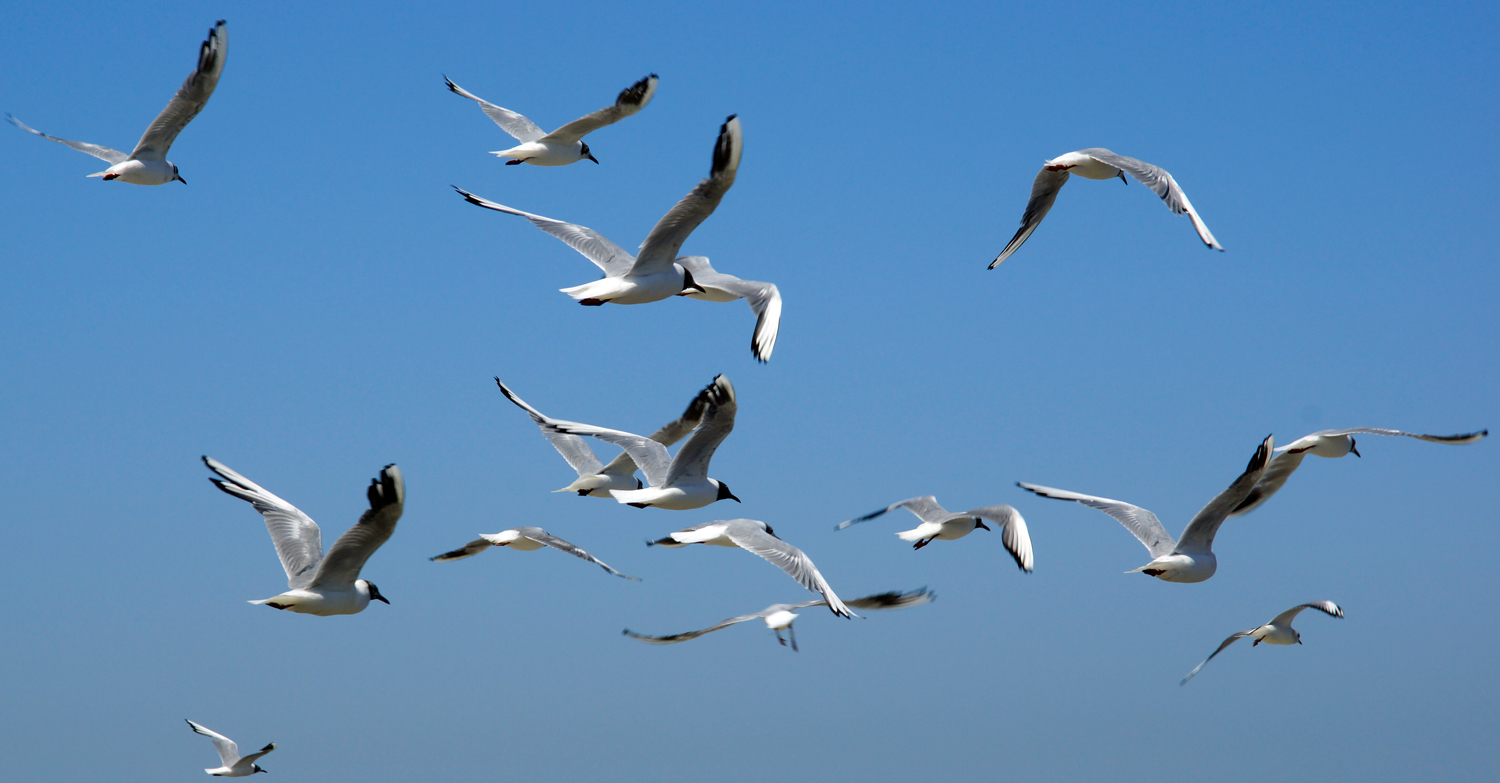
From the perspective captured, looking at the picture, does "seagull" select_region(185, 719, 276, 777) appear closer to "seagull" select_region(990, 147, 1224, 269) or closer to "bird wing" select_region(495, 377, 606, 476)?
"bird wing" select_region(495, 377, 606, 476)

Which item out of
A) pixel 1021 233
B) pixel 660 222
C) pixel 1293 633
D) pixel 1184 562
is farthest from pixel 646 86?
pixel 1293 633

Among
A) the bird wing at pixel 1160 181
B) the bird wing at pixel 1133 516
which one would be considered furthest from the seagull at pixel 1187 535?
the bird wing at pixel 1160 181

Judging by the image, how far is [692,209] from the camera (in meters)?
12.9

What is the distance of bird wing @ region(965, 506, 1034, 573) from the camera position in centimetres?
1505

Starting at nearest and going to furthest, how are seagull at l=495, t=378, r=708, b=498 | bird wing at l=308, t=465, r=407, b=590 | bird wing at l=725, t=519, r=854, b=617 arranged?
bird wing at l=308, t=465, r=407, b=590
bird wing at l=725, t=519, r=854, b=617
seagull at l=495, t=378, r=708, b=498

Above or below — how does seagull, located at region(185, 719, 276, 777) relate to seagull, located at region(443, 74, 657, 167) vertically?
below

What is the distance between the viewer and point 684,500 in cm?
1424

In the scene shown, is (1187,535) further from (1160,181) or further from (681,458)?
(681,458)

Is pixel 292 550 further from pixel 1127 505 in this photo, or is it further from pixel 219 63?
pixel 1127 505

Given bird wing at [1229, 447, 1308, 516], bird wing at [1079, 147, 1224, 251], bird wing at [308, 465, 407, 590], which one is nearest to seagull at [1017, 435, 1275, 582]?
bird wing at [1229, 447, 1308, 516]

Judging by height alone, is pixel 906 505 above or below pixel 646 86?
below

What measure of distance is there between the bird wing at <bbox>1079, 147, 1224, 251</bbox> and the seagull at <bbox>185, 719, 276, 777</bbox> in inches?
517

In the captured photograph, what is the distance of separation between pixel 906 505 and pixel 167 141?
10.7 metres

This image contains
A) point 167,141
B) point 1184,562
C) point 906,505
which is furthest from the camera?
point 906,505
